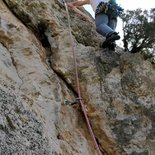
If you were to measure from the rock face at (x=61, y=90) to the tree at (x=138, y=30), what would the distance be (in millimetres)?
4514

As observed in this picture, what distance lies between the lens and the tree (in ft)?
45.0

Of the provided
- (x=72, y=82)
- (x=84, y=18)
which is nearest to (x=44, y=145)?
(x=72, y=82)

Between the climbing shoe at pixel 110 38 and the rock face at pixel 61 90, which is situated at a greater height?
the climbing shoe at pixel 110 38

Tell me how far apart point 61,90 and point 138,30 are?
9.62 meters

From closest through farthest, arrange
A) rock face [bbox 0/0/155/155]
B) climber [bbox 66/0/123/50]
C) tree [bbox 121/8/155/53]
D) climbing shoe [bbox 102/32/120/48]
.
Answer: rock face [bbox 0/0/155/155] < climbing shoe [bbox 102/32/120/48] < climber [bbox 66/0/123/50] < tree [bbox 121/8/155/53]

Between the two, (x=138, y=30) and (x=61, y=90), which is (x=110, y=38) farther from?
(x=138, y=30)

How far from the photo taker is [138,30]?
1591 cm

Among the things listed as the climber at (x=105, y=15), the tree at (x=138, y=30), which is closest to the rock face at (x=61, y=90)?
the climber at (x=105, y=15)

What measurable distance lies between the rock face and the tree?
14.8 ft

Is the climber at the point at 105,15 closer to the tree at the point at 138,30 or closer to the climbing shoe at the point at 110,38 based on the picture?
the climbing shoe at the point at 110,38

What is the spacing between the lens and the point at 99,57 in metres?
7.72

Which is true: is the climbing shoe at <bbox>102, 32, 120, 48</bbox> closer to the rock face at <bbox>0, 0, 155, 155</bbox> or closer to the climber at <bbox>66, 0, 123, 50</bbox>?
the climber at <bbox>66, 0, 123, 50</bbox>

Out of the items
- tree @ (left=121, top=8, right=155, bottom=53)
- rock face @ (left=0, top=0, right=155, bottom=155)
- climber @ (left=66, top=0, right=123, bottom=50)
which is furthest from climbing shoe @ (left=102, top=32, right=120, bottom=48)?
tree @ (left=121, top=8, right=155, bottom=53)

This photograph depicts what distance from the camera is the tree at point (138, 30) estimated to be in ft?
45.0
